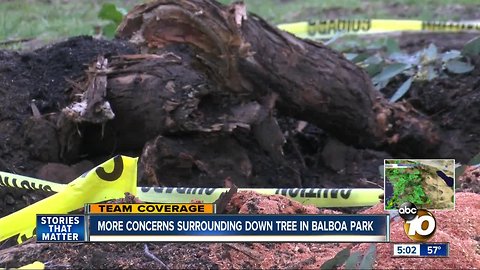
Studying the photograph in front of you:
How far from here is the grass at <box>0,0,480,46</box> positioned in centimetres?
730

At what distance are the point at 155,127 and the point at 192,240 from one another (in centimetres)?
143

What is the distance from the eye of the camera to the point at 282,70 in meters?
3.76

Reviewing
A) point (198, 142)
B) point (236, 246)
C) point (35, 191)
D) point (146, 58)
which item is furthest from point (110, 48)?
point (236, 246)

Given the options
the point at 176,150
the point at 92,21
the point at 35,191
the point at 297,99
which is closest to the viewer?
the point at 35,191

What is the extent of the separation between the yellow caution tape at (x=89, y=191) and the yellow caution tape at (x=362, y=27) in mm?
4499

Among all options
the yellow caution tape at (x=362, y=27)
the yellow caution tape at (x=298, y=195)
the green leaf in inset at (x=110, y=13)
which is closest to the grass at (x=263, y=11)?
the yellow caution tape at (x=362, y=27)

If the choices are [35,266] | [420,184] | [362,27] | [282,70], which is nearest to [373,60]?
[282,70]

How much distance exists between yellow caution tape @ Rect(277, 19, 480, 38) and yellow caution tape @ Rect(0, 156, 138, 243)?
450cm

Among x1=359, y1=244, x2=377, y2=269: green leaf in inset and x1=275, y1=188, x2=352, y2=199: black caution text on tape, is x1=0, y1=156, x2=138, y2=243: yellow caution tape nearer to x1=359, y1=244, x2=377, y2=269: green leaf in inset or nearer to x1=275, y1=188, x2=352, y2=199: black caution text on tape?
x1=275, y1=188, x2=352, y2=199: black caution text on tape

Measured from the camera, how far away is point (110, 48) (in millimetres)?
4473

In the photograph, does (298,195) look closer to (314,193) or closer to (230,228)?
(314,193)

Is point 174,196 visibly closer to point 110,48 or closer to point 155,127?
point 155,127

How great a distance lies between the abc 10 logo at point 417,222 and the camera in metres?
2.33

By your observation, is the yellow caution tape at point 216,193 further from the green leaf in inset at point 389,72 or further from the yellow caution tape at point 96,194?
the green leaf in inset at point 389,72
